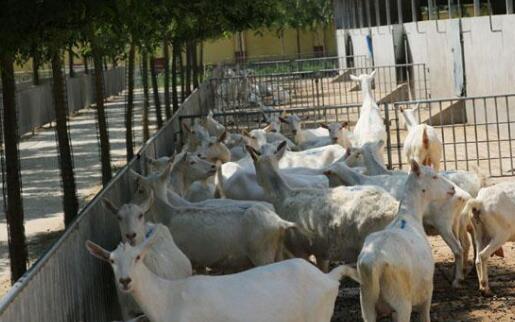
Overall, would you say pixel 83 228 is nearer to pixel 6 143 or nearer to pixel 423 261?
pixel 6 143

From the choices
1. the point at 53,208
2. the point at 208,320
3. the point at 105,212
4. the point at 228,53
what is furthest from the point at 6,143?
the point at 228,53

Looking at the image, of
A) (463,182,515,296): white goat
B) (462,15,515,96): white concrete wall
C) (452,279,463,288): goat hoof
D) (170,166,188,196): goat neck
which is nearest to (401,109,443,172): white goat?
(170,166,188,196): goat neck

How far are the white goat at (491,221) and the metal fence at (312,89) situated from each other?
72.1ft

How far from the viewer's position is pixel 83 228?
11.8 m

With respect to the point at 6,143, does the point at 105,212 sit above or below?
below

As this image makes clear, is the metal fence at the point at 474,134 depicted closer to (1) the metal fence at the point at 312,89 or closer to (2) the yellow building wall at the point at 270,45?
(1) the metal fence at the point at 312,89

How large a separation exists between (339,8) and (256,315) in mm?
58706

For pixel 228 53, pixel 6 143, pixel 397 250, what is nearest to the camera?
pixel 397 250

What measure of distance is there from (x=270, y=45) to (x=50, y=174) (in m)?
65.9

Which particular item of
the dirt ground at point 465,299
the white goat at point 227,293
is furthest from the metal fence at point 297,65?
the white goat at point 227,293

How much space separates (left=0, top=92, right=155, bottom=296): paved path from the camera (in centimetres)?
1989

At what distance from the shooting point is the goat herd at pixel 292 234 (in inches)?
375

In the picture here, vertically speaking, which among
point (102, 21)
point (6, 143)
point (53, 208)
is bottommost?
point (53, 208)

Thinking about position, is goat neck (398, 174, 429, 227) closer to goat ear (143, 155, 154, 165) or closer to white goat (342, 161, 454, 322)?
white goat (342, 161, 454, 322)
